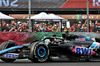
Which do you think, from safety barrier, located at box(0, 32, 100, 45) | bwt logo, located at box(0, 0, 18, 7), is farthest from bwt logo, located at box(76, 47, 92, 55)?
bwt logo, located at box(0, 0, 18, 7)

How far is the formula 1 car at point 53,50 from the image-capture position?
9016 millimetres

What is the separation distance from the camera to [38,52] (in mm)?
8969

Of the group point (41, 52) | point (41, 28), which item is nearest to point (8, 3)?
point (41, 28)

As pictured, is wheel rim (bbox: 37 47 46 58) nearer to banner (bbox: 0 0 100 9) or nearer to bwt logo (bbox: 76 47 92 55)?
bwt logo (bbox: 76 47 92 55)

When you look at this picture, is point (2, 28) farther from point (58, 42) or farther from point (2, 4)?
point (58, 42)

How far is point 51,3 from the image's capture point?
25062 millimetres

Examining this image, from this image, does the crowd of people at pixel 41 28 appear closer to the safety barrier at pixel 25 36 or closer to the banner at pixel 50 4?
the banner at pixel 50 4

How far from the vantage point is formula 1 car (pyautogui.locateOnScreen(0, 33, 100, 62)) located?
9.02 m

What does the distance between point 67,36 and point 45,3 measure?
50.7 ft

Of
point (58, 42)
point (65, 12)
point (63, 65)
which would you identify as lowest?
point (63, 65)

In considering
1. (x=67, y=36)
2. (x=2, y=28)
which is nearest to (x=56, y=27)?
(x=2, y=28)

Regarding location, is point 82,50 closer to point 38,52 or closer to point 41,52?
point 41,52

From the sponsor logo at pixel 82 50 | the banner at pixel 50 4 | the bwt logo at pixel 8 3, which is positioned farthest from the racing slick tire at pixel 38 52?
the bwt logo at pixel 8 3

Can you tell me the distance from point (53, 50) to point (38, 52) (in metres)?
0.68
